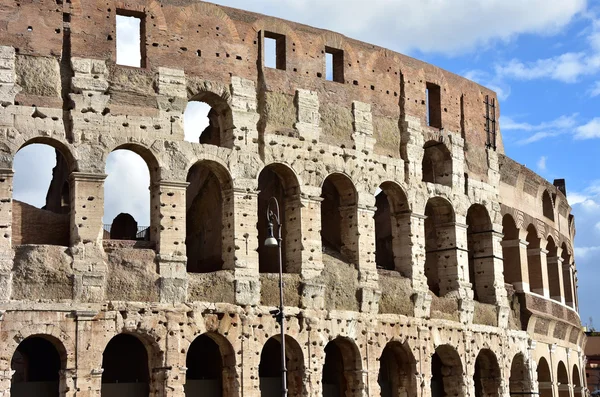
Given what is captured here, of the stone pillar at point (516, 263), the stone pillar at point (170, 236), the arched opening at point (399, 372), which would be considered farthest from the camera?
the stone pillar at point (516, 263)

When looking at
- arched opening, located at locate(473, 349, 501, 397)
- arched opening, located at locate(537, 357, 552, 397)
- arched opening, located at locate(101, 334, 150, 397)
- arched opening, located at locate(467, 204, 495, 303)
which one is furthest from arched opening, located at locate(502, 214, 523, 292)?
arched opening, located at locate(101, 334, 150, 397)

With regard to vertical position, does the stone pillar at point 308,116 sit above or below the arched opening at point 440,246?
above

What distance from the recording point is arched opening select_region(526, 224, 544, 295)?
3353cm

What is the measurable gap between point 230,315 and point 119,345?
3.01m

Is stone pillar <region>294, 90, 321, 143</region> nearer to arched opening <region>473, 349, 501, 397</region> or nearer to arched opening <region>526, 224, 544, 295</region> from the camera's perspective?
arched opening <region>473, 349, 501, 397</region>

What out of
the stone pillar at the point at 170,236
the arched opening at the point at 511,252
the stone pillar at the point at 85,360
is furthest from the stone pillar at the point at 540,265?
the stone pillar at the point at 85,360

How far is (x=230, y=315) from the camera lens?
75.8 feet

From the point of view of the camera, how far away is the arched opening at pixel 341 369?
25422 mm

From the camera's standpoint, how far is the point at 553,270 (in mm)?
35688

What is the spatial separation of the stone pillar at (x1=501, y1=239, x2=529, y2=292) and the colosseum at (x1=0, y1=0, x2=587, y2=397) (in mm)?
97

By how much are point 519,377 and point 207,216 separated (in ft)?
36.2

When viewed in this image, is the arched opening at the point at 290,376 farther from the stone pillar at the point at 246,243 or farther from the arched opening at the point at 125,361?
the arched opening at the point at 125,361

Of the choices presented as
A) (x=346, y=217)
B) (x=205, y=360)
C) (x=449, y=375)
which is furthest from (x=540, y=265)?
(x=205, y=360)

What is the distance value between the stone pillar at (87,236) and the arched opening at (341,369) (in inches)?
250
